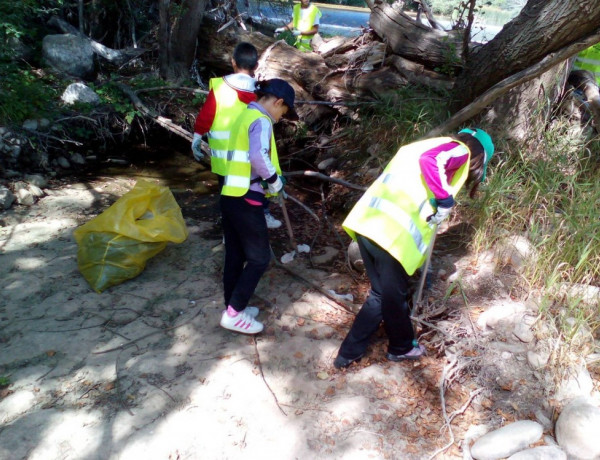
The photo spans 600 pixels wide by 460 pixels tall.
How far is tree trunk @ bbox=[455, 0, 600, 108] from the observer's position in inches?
118

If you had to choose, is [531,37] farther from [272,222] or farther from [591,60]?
[272,222]

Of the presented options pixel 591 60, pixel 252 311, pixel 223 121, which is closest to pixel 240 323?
pixel 252 311

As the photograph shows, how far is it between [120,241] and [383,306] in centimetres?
200

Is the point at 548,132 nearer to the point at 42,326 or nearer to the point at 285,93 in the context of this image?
the point at 285,93

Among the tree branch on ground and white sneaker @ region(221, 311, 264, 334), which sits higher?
the tree branch on ground

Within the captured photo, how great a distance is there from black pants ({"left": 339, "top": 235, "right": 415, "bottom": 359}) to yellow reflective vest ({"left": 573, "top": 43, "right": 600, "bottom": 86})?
3.39 m

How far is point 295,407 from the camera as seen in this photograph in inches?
100

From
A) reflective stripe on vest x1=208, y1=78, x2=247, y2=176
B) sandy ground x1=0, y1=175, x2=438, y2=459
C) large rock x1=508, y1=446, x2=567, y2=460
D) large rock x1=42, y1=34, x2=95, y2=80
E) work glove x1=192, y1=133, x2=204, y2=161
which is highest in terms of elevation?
reflective stripe on vest x1=208, y1=78, x2=247, y2=176

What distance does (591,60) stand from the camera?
14.5ft

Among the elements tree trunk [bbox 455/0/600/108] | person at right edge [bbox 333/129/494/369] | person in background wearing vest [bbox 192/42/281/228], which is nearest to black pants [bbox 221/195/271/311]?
person in background wearing vest [bbox 192/42/281/228]

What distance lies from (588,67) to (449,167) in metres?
3.18

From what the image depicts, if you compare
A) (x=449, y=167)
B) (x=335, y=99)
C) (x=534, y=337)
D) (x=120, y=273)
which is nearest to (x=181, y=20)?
(x=335, y=99)

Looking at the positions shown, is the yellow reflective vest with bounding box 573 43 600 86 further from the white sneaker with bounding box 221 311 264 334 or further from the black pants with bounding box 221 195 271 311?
the white sneaker with bounding box 221 311 264 334

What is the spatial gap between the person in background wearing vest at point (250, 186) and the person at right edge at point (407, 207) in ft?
1.92
